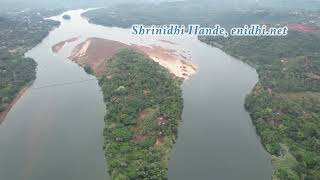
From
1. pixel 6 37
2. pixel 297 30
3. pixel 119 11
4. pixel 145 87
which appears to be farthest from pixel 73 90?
pixel 119 11

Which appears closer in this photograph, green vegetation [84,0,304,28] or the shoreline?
the shoreline

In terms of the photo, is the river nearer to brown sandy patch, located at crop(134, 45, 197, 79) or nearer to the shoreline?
the shoreline

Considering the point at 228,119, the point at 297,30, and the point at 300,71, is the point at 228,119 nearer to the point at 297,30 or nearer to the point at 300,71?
the point at 300,71

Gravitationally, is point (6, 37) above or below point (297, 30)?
below

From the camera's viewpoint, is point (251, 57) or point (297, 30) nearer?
point (251, 57)

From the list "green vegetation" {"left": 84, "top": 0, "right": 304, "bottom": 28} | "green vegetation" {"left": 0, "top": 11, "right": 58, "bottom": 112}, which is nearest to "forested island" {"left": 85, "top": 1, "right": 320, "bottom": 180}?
"green vegetation" {"left": 84, "top": 0, "right": 304, "bottom": 28}

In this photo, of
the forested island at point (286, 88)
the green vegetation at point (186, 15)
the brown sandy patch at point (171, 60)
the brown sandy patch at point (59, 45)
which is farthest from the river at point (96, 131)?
the green vegetation at point (186, 15)

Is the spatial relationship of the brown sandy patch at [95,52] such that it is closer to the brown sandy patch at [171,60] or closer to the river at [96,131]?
the river at [96,131]
